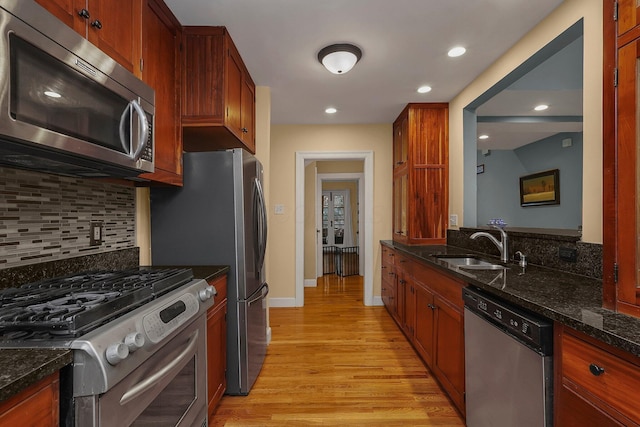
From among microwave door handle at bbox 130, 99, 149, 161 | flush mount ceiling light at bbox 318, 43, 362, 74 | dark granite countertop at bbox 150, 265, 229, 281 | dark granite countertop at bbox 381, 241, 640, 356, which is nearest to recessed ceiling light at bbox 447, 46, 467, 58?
flush mount ceiling light at bbox 318, 43, 362, 74

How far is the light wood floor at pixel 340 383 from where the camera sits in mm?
1792

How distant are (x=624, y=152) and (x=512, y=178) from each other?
5.30m

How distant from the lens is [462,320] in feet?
5.49

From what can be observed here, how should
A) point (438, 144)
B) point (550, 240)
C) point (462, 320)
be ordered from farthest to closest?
point (438, 144), point (550, 240), point (462, 320)

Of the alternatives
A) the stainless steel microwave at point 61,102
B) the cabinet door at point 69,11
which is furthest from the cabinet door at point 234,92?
the cabinet door at point 69,11

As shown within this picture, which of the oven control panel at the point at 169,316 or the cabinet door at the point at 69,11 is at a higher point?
the cabinet door at the point at 69,11

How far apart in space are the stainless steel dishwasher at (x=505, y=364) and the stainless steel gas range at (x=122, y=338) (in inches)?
53.4

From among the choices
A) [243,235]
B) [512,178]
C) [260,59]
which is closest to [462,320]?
[243,235]

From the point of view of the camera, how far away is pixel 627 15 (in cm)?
94

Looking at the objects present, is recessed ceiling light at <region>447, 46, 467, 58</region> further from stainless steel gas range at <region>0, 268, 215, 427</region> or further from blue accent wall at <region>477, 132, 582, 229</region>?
blue accent wall at <region>477, 132, 582, 229</region>

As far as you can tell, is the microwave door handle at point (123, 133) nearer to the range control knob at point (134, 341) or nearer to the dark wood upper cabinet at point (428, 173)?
the range control knob at point (134, 341)

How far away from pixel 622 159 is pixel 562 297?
57 centimetres

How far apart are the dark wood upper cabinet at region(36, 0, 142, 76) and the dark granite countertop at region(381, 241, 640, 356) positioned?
198 cm

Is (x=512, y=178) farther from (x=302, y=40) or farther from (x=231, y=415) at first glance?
(x=231, y=415)
